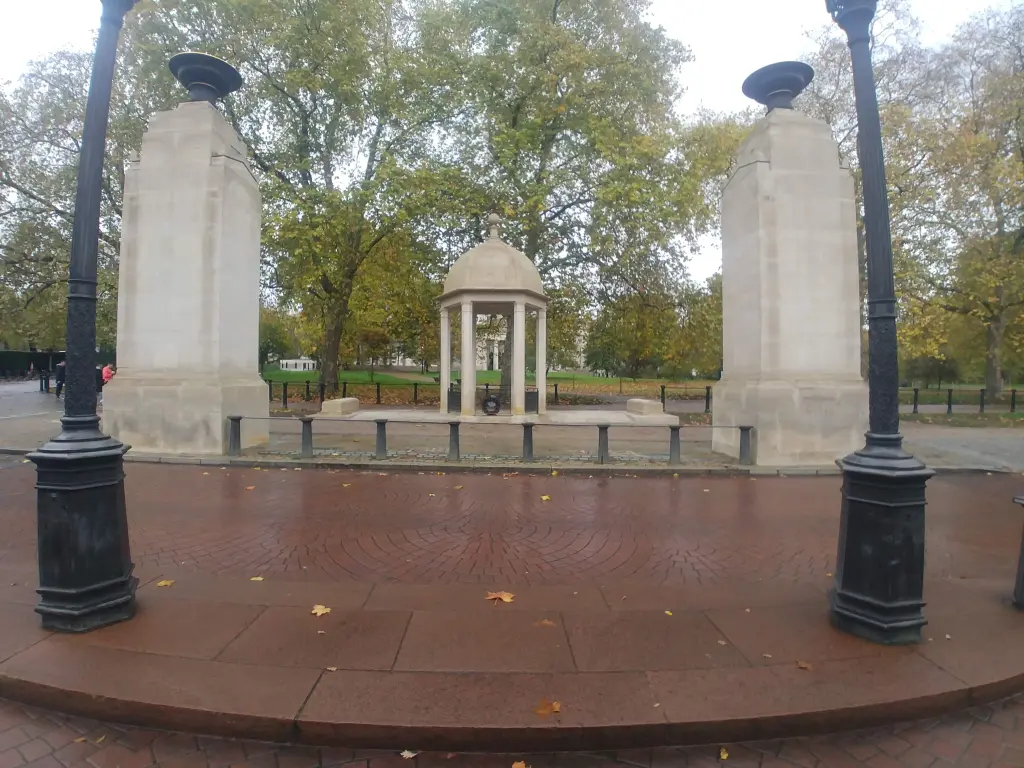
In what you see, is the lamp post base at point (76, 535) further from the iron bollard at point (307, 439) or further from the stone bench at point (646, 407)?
the stone bench at point (646, 407)

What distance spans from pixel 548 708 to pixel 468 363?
1412cm

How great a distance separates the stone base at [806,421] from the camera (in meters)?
9.63

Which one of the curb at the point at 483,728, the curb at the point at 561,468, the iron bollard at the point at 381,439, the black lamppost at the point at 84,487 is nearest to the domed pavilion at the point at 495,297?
the iron bollard at the point at 381,439

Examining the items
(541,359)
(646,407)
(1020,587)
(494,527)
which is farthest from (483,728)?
(541,359)

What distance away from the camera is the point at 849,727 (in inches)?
108

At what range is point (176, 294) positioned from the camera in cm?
1034

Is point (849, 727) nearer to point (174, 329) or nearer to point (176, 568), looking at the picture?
point (176, 568)

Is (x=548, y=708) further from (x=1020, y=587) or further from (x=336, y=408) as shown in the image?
(x=336, y=408)

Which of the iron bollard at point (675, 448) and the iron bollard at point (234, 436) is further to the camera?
the iron bollard at point (234, 436)

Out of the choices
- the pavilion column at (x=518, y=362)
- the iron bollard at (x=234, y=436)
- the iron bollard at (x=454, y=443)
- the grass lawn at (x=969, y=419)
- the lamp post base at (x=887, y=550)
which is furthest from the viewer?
the grass lawn at (x=969, y=419)

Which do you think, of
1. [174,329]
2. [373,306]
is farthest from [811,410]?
[373,306]

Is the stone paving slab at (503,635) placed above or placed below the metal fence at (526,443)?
below

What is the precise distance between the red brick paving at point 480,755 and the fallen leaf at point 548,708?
16 cm

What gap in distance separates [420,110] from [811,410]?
16.2 meters
